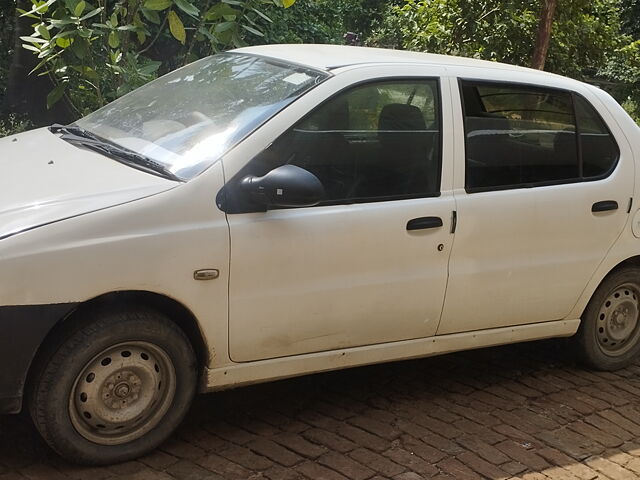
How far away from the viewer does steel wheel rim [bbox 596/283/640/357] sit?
5.41 m

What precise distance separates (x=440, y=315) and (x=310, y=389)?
0.88m

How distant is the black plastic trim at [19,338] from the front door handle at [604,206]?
3042 millimetres

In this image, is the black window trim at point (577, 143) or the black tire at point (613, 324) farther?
the black tire at point (613, 324)

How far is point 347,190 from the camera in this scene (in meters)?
4.25

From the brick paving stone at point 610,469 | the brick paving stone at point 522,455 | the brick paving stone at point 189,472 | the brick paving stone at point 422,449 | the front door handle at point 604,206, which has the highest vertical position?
the front door handle at point 604,206

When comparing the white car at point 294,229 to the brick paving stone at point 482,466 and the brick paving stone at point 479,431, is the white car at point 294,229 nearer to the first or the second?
the brick paving stone at point 479,431

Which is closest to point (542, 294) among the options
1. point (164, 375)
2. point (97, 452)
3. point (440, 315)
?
point (440, 315)

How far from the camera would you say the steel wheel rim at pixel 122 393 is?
371 cm

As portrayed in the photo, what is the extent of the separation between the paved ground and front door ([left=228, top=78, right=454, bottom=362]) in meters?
0.47

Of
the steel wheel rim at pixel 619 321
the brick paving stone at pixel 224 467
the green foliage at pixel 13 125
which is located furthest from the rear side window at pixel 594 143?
the green foliage at pixel 13 125

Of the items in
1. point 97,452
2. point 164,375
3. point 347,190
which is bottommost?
point 97,452

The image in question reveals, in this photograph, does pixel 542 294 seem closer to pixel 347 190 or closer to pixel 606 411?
pixel 606 411

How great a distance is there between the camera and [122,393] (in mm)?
3785

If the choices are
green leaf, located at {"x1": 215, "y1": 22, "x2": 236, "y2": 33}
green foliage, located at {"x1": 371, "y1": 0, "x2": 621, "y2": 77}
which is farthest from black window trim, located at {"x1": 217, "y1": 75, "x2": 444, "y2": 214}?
green foliage, located at {"x1": 371, "y1": 0, "x2": 621, "y2": 77}
